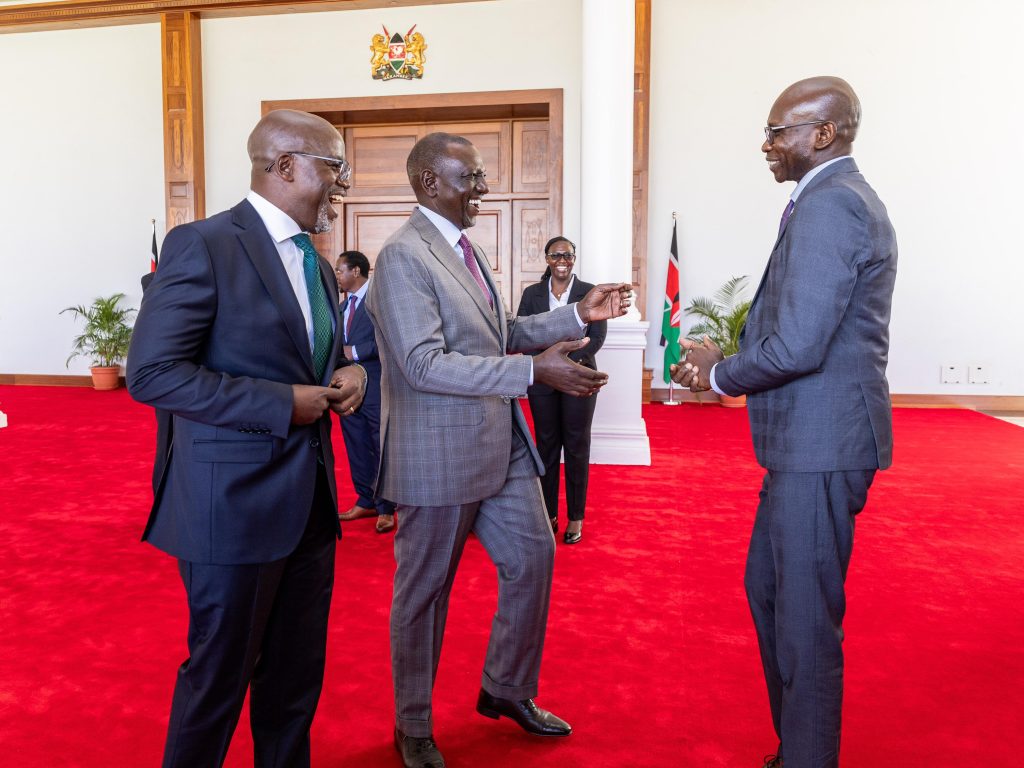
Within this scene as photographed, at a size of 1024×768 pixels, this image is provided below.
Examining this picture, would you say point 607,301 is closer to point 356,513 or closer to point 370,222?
point 356,513

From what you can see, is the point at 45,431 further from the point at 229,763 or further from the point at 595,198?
the point at 229,763

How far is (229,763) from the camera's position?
2.36 metres

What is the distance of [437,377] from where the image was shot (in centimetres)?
221

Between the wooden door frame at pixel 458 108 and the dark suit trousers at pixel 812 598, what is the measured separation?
28.0 ft

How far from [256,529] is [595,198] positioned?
5542 millimetres

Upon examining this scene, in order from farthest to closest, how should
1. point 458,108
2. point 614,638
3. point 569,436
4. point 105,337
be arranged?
point 105,337, point 458,108, point 569,436, point 614,638

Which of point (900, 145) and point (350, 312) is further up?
point (900, 145)

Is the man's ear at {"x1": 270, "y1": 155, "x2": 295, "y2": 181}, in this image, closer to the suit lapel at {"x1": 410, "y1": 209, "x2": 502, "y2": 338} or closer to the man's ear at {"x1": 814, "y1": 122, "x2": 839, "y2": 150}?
the suit lapel at {"x1": 410, "y1": 209, "x2": 502, "y2": 338}

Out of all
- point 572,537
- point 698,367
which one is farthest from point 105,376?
point 698,367

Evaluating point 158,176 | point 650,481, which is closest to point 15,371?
point 158,176

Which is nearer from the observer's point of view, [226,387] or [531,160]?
[226,387]

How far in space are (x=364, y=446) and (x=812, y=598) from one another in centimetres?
333

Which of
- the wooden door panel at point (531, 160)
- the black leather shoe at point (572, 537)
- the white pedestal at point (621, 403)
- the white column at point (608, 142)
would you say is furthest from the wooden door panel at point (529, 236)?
the black leather shoe at point (572, 537)

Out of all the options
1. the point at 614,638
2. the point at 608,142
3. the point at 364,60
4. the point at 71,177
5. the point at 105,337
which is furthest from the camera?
the point at 71,177
